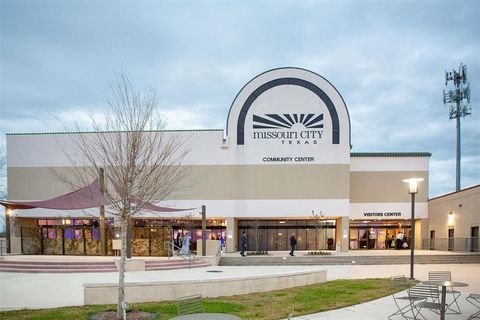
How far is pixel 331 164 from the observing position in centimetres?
2912

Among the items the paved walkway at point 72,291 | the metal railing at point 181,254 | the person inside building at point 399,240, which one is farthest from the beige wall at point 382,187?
the metal railing at point 181,254

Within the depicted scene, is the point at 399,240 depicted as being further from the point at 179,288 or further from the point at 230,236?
the point at 179,288

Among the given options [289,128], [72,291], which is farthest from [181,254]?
[289,128]

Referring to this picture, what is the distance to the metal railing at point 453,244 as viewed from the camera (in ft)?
83.1

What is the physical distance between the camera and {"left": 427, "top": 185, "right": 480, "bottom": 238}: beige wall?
2578cm

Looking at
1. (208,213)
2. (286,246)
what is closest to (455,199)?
(286,246)

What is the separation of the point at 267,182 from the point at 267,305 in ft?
64.1

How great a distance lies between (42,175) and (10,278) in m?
14.9

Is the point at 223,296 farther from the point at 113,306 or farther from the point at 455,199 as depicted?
the point at 455,199

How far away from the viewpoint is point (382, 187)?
31.6m

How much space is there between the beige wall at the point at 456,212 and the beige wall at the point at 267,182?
7485 millimetres

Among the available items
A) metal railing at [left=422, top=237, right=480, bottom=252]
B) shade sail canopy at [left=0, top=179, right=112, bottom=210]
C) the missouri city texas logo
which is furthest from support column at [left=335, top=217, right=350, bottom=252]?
shade sail canopy at [left=0, top=179, right=112, bottom=210]

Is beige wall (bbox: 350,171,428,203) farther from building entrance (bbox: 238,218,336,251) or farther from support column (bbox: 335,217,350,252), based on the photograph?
building entrance (bbox: 238,218,336,251)

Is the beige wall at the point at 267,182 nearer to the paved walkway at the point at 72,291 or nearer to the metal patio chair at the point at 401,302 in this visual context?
the paved walkway at the point at 72,291
